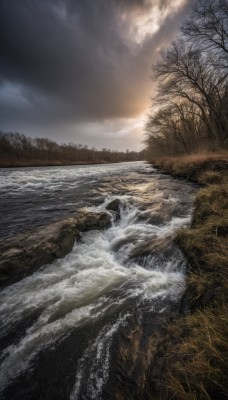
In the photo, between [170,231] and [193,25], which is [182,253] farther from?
[193,25]

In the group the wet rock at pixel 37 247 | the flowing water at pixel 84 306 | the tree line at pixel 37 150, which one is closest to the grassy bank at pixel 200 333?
the flowing water at pixel 84 306

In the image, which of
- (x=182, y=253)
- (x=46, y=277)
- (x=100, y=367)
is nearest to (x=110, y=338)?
(x=100, y=367)

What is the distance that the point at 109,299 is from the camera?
3252mm

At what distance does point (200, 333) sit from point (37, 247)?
11.7 feet

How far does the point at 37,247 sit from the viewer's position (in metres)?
4.30

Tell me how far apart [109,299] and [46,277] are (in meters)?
1.47

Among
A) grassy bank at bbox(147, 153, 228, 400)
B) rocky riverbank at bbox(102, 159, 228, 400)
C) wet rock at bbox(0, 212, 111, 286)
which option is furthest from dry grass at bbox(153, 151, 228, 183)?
rocky riverbank at bbox(102, 159, 228, 400)

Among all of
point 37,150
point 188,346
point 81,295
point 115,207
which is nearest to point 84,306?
point 81,295

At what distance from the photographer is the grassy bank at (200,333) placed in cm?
158

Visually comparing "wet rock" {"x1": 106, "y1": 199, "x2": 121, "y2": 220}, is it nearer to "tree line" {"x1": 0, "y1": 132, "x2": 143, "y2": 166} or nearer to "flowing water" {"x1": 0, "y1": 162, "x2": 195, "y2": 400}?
"flowing water" {"x1": 0, "y1": 162, "x2": 195, "y2": 400}

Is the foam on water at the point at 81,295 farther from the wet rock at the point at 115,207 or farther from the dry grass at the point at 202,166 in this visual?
the dry grass at the point at 202,166

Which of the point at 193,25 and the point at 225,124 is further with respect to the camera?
the point at 225,124

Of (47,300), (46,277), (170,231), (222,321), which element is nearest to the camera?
(222,321)

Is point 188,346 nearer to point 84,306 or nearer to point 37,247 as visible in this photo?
point 84,306
